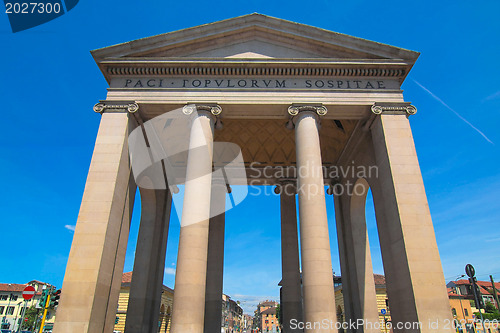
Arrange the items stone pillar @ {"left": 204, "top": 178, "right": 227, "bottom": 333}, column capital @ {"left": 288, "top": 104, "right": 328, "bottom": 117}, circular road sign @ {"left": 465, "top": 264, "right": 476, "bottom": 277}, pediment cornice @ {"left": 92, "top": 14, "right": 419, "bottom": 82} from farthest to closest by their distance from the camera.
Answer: stone pillar @ {"left": 204, "top": 178, "right": 227, "bottom": 333} → pediment cornice @ {"left": 92, "top": 14, "right": 419, "bottom": 82} → column capital @ {"left": 288, "top": 104, "right": 328, "bottom": 117} → circular road sign @ {"left": 465, "top": 264, "right": 476, "bottom": 277}

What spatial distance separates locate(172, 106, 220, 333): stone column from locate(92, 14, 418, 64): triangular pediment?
538 centimetres

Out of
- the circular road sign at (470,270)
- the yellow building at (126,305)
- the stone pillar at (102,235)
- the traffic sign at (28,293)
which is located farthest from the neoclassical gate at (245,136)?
the yellow building at (126,305)

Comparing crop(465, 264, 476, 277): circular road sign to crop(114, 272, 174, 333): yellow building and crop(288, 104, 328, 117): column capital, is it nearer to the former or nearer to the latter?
crop(288, 104, 328, 117): column capital

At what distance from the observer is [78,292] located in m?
17.8

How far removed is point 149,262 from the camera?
2988 cm

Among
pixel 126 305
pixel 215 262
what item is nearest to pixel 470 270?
pixel 215 262

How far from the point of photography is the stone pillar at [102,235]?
1761cm

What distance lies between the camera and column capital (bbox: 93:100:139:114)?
2305 centimetres

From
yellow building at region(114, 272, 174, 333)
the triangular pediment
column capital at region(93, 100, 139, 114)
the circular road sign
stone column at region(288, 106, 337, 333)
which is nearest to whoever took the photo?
the circular road sign

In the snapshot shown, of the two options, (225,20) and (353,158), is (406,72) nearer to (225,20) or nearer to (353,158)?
(353,158)

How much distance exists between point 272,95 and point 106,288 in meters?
16.6

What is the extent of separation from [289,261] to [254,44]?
19.8m

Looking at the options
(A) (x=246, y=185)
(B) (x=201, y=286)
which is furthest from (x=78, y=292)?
(A) (x=246, y=185)

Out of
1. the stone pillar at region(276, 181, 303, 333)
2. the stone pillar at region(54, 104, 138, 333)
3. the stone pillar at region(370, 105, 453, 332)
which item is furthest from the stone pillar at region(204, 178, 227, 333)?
the stone pillar at region(370, 105, 453, 332)
